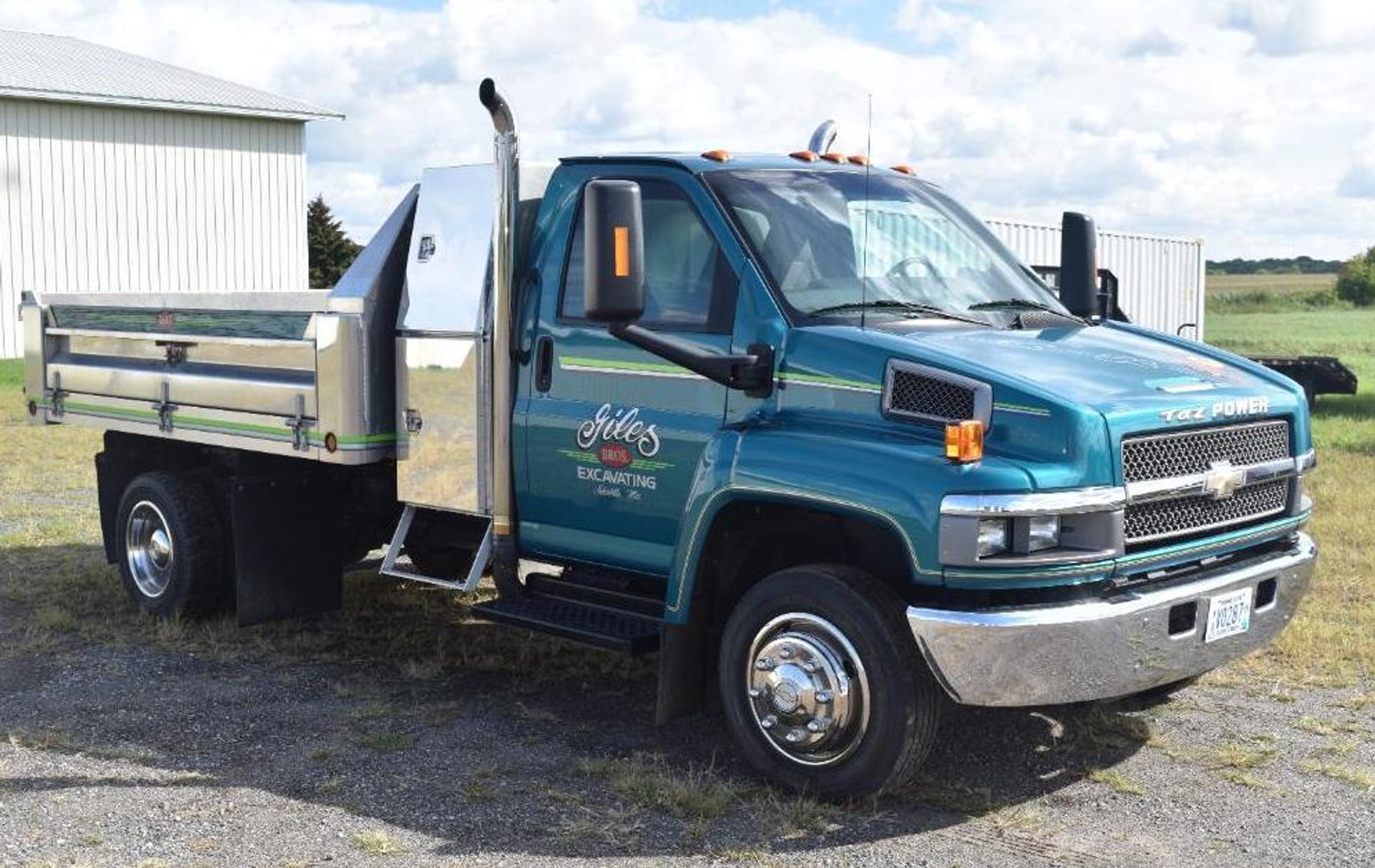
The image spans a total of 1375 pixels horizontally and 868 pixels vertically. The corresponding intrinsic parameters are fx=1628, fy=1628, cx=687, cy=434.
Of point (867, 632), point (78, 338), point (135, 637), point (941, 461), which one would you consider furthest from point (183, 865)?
point (78, 338)

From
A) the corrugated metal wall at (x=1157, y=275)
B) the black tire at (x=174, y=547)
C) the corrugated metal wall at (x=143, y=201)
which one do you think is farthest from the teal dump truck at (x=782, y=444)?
the corrugated metal wall at (x=143, y=201)

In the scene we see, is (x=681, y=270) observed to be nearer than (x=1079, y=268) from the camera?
Yes

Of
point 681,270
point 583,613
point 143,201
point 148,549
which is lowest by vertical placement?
point 148,549

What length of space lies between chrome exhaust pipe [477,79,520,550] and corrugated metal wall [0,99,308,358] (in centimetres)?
2177

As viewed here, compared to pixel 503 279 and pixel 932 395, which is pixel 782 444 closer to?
pixel 932 395

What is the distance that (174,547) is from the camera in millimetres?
8078

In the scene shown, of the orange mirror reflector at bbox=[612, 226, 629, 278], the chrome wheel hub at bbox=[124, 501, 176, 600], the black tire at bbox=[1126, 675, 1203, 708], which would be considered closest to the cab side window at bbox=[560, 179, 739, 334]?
the orange mirror reflector at bbox=[612, 226, 629, 278]

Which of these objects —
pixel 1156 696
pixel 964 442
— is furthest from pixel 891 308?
pixel 1156 696

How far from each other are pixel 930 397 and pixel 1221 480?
3.56ft

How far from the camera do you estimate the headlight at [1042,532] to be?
4945 mm

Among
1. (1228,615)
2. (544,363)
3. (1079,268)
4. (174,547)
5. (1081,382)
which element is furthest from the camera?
(174,547)

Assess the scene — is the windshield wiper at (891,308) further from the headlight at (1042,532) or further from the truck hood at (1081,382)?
the headlight at (1042,532)

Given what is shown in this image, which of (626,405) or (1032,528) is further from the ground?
(626,405)

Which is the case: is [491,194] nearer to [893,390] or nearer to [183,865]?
[893,390]
